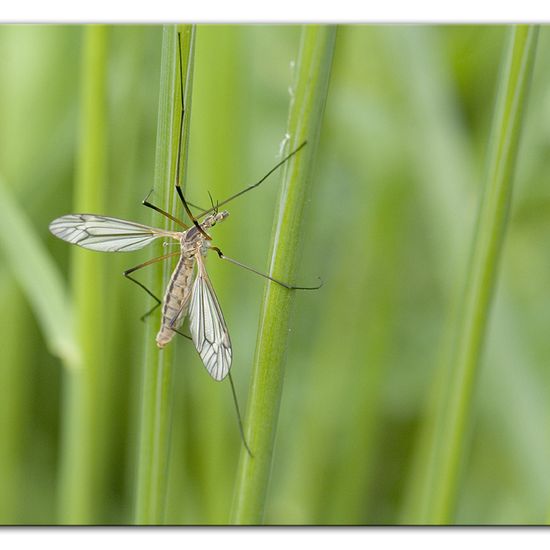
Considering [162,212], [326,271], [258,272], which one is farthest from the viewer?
[326,271]

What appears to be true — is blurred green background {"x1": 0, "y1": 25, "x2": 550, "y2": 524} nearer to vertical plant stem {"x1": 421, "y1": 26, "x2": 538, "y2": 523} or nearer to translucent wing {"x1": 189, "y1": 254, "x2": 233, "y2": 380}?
translucent wing {"x1": 189, "y1": 254, "x2": 233, "y2": 380}

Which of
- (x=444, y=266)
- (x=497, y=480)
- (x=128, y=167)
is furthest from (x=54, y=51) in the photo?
(x=497, y=480)

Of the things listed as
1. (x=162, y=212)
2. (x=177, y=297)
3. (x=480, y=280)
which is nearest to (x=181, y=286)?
(x=177, y=297)

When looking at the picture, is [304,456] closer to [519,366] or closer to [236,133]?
[519,366]

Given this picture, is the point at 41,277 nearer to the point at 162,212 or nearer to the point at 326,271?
the point at 162,212

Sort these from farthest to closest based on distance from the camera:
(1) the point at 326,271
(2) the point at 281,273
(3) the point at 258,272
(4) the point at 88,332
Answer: (1) the point at 326,271 → (4) the point at 88,332 → (3) the point at 258,272 → (2) the point at 281,273

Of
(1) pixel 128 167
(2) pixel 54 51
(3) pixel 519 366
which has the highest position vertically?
(2) pixel 54 51

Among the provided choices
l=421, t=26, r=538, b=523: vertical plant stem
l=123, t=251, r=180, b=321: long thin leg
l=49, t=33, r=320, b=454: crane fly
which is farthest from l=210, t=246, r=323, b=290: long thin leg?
l=421, t=26, r=538, b=523: vertical plant stem
